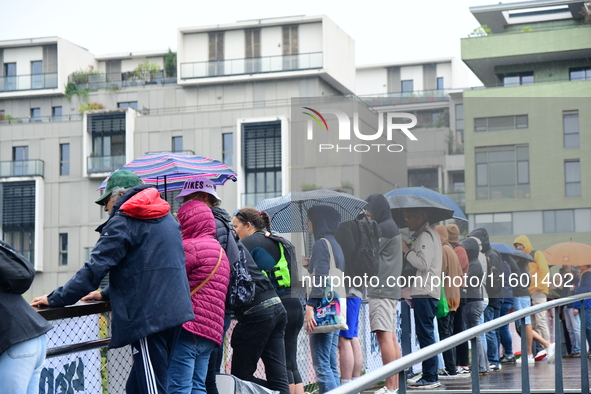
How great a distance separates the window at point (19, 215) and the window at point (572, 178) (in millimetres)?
60012

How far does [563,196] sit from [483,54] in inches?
811

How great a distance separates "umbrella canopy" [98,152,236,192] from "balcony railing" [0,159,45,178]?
5897 cm

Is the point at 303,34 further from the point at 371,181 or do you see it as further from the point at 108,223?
the point at 108,223

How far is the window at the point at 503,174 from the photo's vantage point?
10.4 metres

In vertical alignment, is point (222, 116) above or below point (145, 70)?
below

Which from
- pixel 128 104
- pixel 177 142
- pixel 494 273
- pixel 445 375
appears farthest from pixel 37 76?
pixel 445 375

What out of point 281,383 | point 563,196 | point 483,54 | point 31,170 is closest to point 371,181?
point 563,196

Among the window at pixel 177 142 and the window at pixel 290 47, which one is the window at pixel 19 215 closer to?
the window at pixel 177 142

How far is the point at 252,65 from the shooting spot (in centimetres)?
7162

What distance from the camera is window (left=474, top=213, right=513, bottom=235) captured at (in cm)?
1030

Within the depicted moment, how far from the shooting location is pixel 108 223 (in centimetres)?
522

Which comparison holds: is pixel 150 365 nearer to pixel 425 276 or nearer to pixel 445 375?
pixel 425 276

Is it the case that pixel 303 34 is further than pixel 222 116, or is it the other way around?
pixel 303 34

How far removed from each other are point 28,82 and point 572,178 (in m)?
68.9
